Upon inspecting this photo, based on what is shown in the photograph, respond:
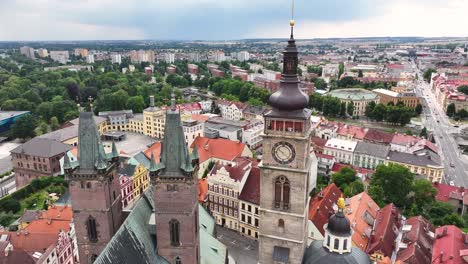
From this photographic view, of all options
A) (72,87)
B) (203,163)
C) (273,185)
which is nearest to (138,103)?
(72,87)

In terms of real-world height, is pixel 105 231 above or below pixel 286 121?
below

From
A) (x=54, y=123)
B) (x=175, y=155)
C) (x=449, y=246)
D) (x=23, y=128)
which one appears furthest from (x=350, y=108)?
(x=175, y=155)

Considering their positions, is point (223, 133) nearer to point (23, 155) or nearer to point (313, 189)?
point (313, 189)

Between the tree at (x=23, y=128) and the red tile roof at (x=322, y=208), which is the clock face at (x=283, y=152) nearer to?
the red tile roof at (x=322, y=208)

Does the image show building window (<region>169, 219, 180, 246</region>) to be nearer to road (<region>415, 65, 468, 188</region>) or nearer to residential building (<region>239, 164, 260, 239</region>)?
residential building (<region>239, 164, 260, 239</region>)

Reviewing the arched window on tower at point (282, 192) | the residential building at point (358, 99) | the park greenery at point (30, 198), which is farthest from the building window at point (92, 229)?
the residential building at point (358, 99)

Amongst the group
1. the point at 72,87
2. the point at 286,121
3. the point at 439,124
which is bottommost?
the point at 439,124

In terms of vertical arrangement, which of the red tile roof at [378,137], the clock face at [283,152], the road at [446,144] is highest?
the clock face at [283,152]
